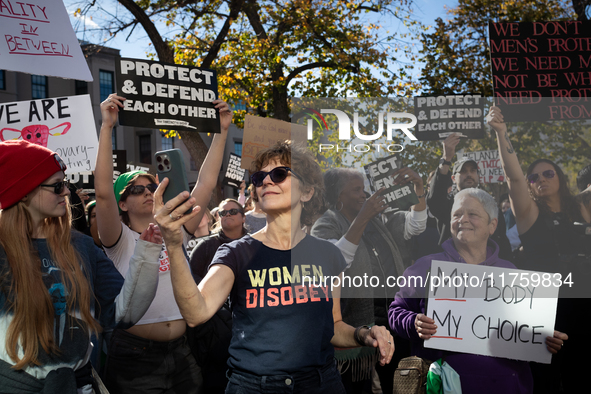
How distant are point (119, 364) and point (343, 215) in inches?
59.4

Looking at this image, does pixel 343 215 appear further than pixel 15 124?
No

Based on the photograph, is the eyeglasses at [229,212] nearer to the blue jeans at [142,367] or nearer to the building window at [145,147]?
the blue jeans at [142,367]

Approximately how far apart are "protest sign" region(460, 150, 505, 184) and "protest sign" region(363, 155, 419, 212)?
403mm

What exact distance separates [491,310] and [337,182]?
111cm

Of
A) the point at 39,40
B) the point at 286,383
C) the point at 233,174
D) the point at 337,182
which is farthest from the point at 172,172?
the point at 233,174

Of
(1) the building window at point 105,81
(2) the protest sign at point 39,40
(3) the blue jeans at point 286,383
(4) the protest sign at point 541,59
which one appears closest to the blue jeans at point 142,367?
(3) the blue jeans at point 286,383

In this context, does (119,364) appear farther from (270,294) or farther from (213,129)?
(213,129)

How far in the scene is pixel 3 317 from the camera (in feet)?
6.06

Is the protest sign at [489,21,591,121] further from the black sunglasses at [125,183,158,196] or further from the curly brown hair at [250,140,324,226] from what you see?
the black sunglasses at [125,183,158,196]

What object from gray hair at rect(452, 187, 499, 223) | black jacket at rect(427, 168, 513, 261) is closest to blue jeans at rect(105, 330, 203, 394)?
black jacket at rect(427, 168, 513, 261)

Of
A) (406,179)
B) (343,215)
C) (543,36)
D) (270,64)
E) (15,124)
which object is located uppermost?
(270,64)

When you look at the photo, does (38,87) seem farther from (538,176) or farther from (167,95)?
(538,176)

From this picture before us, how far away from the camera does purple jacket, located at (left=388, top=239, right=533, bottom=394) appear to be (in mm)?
2732

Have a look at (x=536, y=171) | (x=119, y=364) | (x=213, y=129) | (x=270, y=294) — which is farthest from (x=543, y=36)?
(x=119, y=364)
